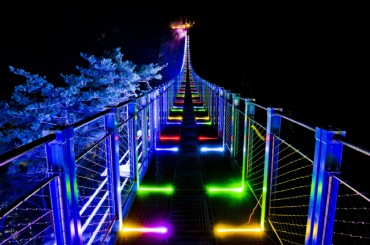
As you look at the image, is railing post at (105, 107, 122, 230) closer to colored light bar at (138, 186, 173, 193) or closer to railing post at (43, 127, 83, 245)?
railing post at (43, 127, 83, 245)

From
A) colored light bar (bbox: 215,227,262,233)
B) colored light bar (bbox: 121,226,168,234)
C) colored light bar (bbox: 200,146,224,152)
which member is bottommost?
colored light bar (bbox: 215,227,262,233)

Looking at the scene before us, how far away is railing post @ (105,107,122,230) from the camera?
2.41m

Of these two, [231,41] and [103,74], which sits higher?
[231,41]

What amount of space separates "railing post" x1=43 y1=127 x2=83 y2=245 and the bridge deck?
1.02 meters

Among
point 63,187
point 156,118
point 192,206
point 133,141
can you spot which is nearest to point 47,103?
point 156,118

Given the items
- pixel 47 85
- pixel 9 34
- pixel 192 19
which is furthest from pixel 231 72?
pixel 47 85

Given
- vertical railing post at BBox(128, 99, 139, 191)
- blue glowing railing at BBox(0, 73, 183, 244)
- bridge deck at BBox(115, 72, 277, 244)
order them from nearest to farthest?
blue glowing railing at BBox(0, 73, 183, 244) < bridge deck at BBox(115, 72, 277, 244) < vertical railing post at BBox(128, 99, 139, 191)

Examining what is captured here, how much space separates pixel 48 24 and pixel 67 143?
76.0ft

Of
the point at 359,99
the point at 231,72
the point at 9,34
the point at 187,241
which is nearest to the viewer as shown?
the point at 187,241

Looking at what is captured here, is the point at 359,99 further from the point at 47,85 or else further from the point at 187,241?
the point at 187,241

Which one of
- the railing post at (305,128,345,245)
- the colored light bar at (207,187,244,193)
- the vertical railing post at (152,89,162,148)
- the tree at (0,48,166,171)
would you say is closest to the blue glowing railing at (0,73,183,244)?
the vertical railing post at (152,89,162,148)

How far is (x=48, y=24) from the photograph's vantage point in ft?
69.9

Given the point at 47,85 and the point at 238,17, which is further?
the point at 238,17

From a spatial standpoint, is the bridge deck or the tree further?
the tree
